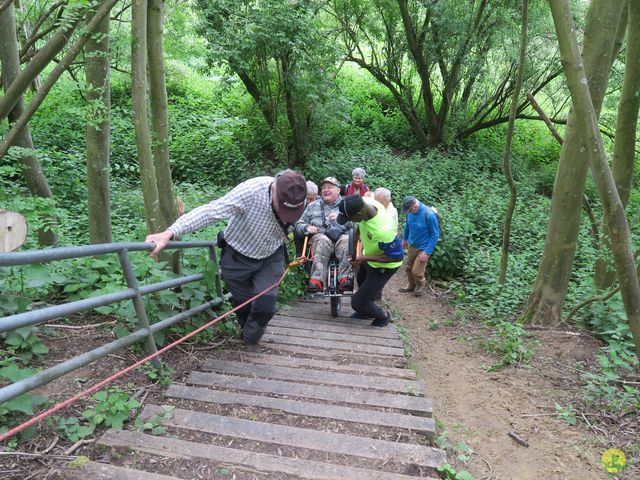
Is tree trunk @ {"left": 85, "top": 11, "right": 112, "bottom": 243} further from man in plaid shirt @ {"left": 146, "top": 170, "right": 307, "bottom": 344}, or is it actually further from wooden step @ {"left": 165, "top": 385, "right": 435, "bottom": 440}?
wooden step @ {"left": 165, "top": 385, "right": 435, "bottom": 440}

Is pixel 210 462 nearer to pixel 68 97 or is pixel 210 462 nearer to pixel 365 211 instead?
pixel 365 211

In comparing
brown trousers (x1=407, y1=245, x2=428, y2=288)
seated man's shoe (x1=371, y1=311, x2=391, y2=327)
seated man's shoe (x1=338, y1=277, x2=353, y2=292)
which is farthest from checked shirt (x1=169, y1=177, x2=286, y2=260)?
brown trousers (x1=407, y1=245, x2=428, y2=288)

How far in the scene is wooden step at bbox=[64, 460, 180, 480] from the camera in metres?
2.28

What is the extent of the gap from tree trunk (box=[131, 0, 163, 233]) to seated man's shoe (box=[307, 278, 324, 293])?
7.78 ft

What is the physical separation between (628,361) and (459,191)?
10.4 m

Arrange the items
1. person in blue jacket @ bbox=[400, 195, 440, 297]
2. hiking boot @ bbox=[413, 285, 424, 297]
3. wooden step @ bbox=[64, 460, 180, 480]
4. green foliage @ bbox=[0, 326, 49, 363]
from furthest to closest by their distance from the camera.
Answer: hiking boot @ bbox=[413, 285, 424, 297] < person in blue jacket @ bbox=[400, 195, 440, 297] < green foliage @ bbox=[0, 326, 49, 363] < wooden step @ bbox=[64, 460, 180, 480]

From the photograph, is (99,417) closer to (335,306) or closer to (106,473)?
(106,473)

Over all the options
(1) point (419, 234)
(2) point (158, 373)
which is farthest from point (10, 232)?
(1) point (419, 234)

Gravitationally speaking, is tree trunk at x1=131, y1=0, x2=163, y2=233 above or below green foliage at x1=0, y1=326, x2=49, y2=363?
above

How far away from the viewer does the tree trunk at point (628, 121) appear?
19.1ft

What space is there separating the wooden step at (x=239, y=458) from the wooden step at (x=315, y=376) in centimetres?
116

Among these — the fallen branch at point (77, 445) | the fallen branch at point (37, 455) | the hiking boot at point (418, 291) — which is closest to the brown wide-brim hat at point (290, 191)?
the fallen branch at point (77, 445)

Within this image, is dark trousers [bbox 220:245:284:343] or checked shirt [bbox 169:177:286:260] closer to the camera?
checked shirt [bbox 169:177:286:260]

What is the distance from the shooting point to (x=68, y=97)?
10.1 m
